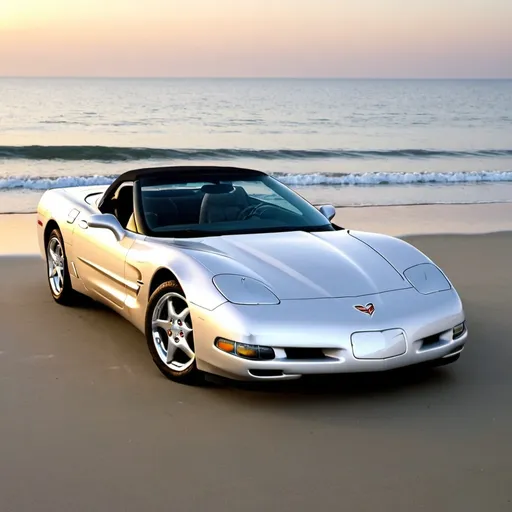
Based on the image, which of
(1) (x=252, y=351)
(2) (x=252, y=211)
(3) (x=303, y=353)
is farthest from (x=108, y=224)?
(3) (x=303, y=353)

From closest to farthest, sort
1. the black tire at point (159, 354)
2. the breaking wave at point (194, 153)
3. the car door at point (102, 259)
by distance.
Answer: the black tire at point (159, 354) → the car door at point (102, 259) → the breaking wave at point (194, 153)

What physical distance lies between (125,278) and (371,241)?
167 centimetres

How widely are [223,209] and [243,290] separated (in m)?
1.43

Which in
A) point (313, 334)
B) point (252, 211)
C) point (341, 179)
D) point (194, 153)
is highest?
point (252, 211)

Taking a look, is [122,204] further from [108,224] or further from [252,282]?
[252,282]

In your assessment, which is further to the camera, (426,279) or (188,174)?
(188,174)

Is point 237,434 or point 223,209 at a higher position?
point 223,209

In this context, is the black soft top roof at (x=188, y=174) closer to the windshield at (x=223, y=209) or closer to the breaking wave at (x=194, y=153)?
the windshield at (x=223, y=209)

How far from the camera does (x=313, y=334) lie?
185 inches

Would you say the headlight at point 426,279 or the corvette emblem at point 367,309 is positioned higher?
the headlight at point 426,279

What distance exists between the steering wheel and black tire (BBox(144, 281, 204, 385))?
1.12m

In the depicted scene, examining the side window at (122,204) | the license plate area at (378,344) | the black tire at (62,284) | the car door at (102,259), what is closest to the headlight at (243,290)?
the license plate area at (378,344)

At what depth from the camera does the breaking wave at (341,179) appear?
1852 cm

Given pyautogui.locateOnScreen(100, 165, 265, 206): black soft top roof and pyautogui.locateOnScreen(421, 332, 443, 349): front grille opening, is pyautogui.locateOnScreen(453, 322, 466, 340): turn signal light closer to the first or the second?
pyautogui.locateOnScreen(421, 332, 443, 349): front grille opening
